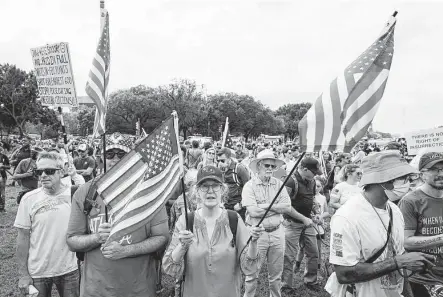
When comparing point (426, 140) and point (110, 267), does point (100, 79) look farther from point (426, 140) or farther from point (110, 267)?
point (426, 140)

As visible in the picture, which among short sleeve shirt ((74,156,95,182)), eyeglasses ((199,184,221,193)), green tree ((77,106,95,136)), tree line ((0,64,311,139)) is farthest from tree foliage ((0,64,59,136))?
eyeglasses ((199,184,221,193))

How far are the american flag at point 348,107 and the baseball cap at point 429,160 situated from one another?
1122 millimetres

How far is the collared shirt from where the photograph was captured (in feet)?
17.7

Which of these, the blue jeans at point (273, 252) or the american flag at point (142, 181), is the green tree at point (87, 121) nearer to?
the blue jeans at point (273, 252)

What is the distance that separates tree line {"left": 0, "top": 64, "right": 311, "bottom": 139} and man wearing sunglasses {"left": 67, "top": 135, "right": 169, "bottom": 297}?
53.8 m

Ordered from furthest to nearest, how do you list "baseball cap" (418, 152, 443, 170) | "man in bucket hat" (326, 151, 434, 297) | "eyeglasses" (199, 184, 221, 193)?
"baseball cap" (418, 152, 443, 170), "eyeglasses" (199, 184, 221, 193), "man in bucket hat" (326, 151, 434, 297)

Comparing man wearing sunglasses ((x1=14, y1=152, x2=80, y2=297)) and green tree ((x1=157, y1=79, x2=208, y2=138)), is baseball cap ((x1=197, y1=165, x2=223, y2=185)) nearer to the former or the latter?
man wearing sunglasses ((x1=14, y1=152, x2=80, y2=297))

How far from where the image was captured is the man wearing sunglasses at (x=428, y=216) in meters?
3.80

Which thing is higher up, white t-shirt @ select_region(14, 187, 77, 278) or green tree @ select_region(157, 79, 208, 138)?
green tree @ select_region(157, 79, 208, 138)

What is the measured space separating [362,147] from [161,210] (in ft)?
76.7

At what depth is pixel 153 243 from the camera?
10.6ft

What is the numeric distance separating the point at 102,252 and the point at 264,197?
291cm

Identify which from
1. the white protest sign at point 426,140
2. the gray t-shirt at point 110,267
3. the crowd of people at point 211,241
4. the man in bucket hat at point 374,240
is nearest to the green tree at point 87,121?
the crowd of people at point 211,241

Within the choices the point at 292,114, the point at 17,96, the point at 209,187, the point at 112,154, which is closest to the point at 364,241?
the point at 209,187
